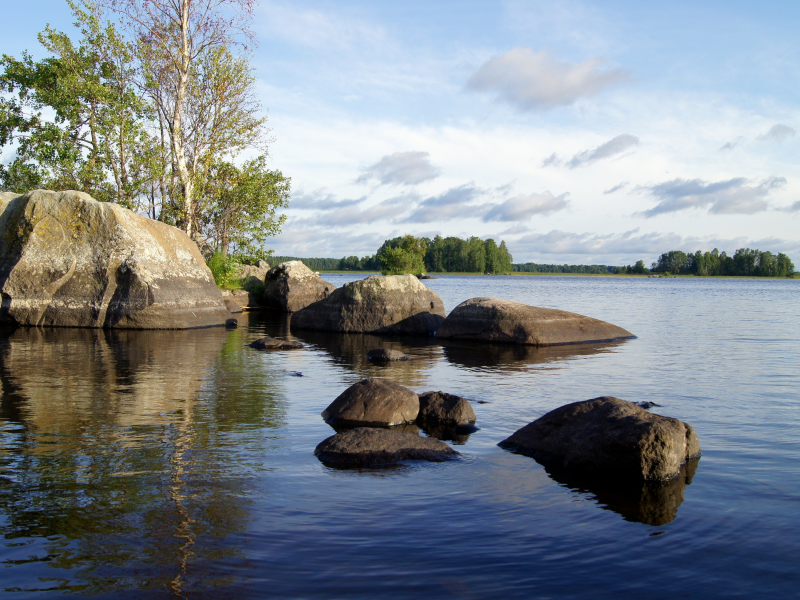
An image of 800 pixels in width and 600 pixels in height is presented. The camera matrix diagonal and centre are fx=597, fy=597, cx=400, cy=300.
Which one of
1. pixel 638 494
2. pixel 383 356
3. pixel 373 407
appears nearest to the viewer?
pixel 638 494

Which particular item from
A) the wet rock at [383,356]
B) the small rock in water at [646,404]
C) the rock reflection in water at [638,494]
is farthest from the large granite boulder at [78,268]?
the rock reflection in water at [638,494]

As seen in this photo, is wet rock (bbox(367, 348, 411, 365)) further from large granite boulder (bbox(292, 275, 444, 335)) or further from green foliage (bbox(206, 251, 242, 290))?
green foliage (bbox(206, 251, 242, 290))

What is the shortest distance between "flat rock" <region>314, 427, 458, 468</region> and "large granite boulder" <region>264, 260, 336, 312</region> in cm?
2114

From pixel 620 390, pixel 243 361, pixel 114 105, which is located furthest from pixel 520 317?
pixel 114 105

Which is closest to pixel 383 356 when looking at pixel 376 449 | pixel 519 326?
pixel 519 326

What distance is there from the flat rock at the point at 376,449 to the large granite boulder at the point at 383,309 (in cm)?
1346

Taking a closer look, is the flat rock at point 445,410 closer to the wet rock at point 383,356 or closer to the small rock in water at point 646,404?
the small rock in water at point 646,404

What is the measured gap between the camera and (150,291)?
19.2 m

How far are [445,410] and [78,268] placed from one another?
15447 mm

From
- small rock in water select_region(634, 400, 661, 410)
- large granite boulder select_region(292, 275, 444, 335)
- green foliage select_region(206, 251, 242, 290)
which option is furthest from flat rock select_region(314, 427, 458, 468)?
green foliage select_region(206, 251, 242, 290)

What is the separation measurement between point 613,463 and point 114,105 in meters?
25.7

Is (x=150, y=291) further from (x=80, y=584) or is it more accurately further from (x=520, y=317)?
(x=80, y=584)

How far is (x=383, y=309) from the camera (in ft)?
68.2

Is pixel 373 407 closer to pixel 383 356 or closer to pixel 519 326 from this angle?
pixel 383 356
